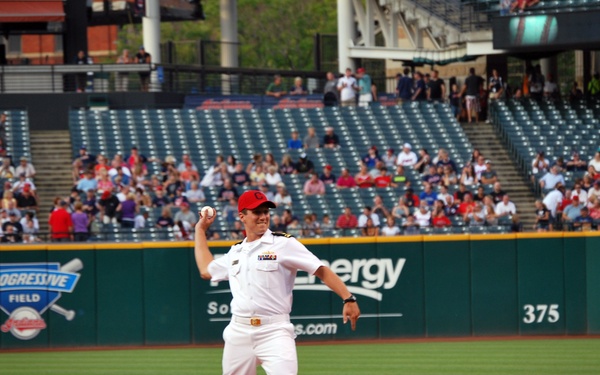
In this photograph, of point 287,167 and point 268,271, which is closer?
point 268,271

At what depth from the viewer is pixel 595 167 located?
26.1 m

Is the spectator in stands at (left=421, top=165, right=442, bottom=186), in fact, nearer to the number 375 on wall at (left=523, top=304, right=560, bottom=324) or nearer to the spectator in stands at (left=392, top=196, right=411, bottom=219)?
the spectator in stands at (left=392, top=196, right=411, bottom=219)

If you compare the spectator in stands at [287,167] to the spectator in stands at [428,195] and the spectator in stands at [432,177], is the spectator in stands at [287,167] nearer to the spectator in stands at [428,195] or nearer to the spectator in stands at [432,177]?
the spectator in stands at [432,177]

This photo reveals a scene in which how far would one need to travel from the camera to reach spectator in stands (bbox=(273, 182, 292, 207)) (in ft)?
82.2

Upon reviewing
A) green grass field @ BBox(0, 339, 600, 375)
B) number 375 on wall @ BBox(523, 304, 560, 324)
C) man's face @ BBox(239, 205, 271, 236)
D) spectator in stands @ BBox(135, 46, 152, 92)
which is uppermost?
spectator in stands @ BBox(135, 46, 152, 92)

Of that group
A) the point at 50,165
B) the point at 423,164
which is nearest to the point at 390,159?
the point at 423,164

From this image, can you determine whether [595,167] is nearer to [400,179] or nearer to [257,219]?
[400,179]

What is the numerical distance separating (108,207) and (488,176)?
26.7 ft

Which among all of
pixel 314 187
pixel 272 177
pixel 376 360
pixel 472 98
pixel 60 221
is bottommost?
pixel 376 360

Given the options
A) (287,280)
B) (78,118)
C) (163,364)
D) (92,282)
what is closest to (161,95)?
(78,118)

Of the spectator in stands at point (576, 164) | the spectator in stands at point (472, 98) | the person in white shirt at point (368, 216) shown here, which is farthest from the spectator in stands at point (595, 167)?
the spectator in stands at point (472, 98)

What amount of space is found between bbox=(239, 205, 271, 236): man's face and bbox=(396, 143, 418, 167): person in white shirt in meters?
18.8

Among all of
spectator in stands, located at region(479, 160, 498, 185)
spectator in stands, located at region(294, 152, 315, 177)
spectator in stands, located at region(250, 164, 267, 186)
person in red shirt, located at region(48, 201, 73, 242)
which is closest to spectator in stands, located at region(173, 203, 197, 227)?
person in red shirt, located at region(48, 201, 73, 242)

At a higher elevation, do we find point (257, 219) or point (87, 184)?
point (257, 219)
